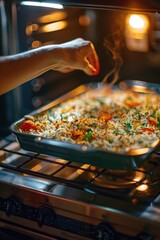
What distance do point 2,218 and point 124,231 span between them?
0.34m

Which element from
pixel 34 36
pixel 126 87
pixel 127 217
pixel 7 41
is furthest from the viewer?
pixel 126 87

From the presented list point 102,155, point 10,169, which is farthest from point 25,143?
point 102,155

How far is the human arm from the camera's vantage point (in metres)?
1.19

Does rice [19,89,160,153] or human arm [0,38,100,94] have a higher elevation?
human arm [0,38,100,94]

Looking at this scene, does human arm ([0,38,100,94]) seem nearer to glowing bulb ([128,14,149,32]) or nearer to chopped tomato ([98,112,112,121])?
chopped tomato ([98,112,112,121])

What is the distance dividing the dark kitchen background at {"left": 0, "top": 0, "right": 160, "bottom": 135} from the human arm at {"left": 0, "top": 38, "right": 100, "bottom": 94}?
0.20 m

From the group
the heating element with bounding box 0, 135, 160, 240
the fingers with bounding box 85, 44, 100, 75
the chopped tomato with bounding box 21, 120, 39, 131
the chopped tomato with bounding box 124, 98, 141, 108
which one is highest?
the fingers with bounding box 85, 44, 100, 75

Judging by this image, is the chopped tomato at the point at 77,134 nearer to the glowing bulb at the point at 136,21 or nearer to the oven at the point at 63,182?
the oven at the point at 63,182

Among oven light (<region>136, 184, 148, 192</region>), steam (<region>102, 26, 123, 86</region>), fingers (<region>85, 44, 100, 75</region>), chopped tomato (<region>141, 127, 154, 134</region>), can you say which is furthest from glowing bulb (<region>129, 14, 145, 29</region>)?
oven light (<region>136, 184, 148, 192</region>)

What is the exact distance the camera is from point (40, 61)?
122 centimetres

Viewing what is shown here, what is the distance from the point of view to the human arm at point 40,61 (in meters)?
1.19

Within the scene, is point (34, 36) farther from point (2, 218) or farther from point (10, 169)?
point (2, 218)

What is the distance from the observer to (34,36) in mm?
1573

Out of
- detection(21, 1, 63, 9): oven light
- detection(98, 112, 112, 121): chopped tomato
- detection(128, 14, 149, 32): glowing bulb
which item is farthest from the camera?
detection(128, 14, 149, 32): glowing bulb
